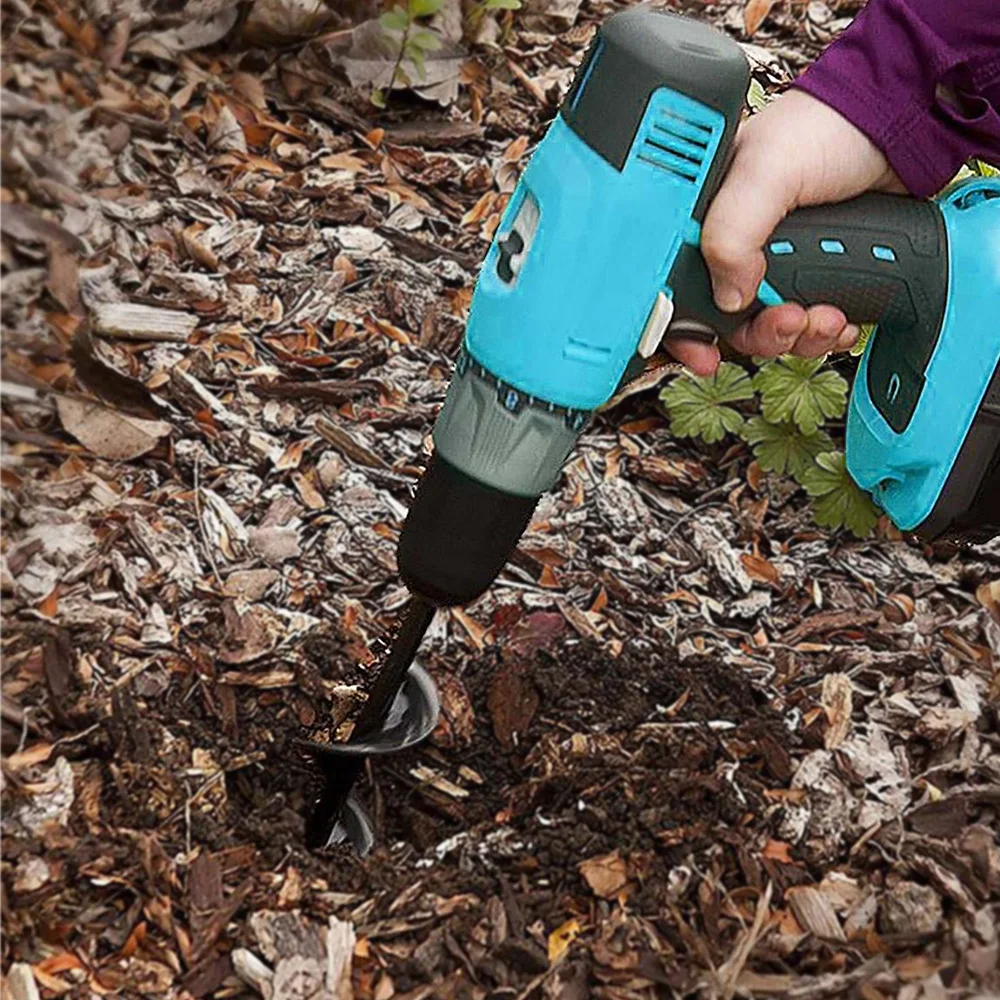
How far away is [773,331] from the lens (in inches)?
59.2

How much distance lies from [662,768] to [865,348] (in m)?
0.64

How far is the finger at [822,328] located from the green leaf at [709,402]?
70cm

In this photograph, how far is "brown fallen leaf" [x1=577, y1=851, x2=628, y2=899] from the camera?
1812 mm

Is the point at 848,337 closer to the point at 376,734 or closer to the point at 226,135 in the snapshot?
the point at 376,734

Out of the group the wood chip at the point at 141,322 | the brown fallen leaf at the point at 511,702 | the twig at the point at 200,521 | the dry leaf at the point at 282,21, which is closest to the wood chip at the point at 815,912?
the brown fallen leaf at the point at 511,702

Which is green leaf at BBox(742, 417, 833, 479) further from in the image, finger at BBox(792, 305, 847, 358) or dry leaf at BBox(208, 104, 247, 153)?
dry leaf at BBox(208, 104, 247, 153)

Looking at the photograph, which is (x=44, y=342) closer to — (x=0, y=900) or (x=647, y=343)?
(x=0, y=900)

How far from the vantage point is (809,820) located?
192 centimetres

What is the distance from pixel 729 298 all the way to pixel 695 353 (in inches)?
3.4

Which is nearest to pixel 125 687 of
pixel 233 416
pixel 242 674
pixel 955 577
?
pixel 242 674

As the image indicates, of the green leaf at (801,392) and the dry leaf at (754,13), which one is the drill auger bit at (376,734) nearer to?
the green leaf at (801,392)

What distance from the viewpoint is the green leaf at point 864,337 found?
1.60 meters

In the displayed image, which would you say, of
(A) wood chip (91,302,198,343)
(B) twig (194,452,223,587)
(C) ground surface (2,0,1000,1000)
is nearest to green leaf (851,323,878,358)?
(C) ground surface (2,0,1000,1000)

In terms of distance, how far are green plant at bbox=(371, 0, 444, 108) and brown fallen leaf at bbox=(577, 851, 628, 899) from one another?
1.45 meters
